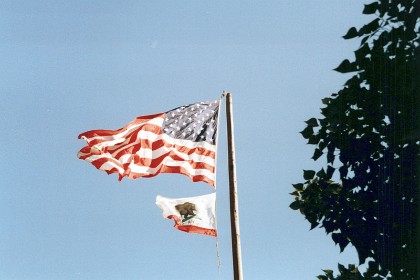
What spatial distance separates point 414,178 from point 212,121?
4.59m

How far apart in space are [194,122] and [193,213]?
228 centimetres

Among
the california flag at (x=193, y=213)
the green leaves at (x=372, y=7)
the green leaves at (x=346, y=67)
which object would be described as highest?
the green leaves at (x=372, y=7)

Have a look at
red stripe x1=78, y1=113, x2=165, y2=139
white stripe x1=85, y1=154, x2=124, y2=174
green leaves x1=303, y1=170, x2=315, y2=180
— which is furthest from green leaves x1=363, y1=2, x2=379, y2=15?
white stripe x1=85, y1=154, x2=124, y2=174

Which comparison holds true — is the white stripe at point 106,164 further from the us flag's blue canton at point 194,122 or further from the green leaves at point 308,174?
the green leaves at point 308,174

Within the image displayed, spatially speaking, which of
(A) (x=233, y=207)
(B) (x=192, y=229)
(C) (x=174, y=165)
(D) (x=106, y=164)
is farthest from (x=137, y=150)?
(A) (x=233, y=207)

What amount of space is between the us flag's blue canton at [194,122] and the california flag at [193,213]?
1560mm

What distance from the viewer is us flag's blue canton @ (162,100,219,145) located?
10039mm

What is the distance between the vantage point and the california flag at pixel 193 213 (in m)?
8.74

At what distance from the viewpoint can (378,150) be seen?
23.9 ft

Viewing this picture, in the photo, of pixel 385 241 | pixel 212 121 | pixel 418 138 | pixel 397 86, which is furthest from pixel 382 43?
pixel 212 121

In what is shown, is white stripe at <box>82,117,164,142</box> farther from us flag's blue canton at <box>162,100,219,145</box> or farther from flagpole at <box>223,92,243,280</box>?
flagpole at <box>223,92,243,280</box>

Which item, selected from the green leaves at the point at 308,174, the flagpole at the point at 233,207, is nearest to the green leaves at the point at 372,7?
the green leaves at the point at 308,174

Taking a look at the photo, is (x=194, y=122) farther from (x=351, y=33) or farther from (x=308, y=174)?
(x=351, y=33)

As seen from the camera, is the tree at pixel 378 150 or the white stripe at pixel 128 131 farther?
the white stripe at pixel 128 131
